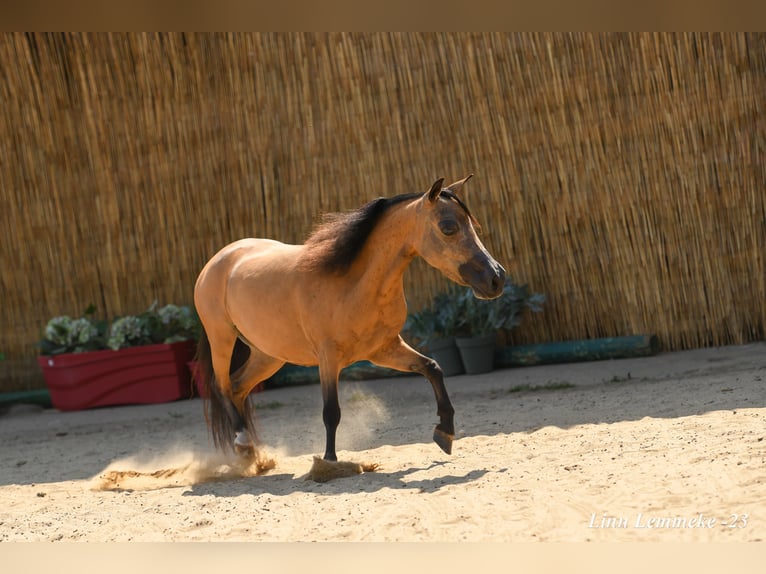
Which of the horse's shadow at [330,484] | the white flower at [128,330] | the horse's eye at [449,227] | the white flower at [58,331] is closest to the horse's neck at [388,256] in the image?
the horse's eye at [449,227]

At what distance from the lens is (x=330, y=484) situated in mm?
3541

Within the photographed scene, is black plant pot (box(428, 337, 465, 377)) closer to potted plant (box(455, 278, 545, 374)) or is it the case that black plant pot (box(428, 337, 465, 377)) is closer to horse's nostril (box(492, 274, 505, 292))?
potted plant (box(455, 278, 545, 374))

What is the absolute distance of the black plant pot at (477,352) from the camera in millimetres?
6320

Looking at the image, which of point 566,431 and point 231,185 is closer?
point 566,431

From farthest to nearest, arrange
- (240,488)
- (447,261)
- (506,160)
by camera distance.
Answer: (506,160), (240,488), (447,261)

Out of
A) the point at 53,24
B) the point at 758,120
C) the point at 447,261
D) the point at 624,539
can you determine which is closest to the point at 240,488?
the point at 447,261

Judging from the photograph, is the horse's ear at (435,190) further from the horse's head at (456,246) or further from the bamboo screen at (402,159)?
the bamboo screen at (402,159)

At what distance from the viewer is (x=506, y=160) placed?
6.47m

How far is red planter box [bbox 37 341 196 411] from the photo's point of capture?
682 cm

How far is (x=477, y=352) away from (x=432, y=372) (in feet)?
8.14

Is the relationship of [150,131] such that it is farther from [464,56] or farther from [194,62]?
[464,56]

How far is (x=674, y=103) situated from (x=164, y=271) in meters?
4.27

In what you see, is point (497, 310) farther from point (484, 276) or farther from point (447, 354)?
point (484, 276)

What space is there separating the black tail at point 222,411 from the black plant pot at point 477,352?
2157mm
